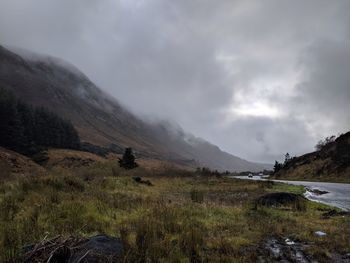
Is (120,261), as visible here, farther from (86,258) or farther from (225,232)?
(225,232)

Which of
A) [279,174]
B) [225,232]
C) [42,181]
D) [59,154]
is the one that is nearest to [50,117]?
[59,154]

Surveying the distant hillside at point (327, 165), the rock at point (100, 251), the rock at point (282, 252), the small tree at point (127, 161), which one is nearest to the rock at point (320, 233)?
the rock at point (282, 252)

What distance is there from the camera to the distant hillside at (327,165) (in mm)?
90250

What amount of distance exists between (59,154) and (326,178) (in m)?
71.0

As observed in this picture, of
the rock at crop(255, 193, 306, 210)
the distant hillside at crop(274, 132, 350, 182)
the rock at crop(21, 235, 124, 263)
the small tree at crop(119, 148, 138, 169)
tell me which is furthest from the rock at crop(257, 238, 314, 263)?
the distant hillside at crop(274, 132, 350, 182)

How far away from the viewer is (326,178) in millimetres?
92500

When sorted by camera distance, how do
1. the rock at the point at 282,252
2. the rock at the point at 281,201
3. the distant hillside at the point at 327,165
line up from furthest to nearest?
the distant hillside at the point at 327,165, the rock at the point at 281,201, the rock at the point at 282,252

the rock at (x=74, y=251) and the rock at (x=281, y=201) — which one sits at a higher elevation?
the rock at (x=281, y=201)

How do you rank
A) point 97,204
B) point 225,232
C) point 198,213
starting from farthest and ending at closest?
point 198,213, point 97,204, point 225,232

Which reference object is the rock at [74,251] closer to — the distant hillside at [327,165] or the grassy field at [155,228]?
the grassy field at [155,228]

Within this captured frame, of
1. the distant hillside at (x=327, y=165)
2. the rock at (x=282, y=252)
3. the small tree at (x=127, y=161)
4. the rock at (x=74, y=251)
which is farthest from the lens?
the distant hillside at (x=327, y=165)

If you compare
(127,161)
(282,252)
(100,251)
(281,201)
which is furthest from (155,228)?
(127,161)

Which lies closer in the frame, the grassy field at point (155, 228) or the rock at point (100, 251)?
the rock at point (100, 251)

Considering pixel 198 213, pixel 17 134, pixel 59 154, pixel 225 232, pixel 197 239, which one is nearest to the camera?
pixel 197 239
